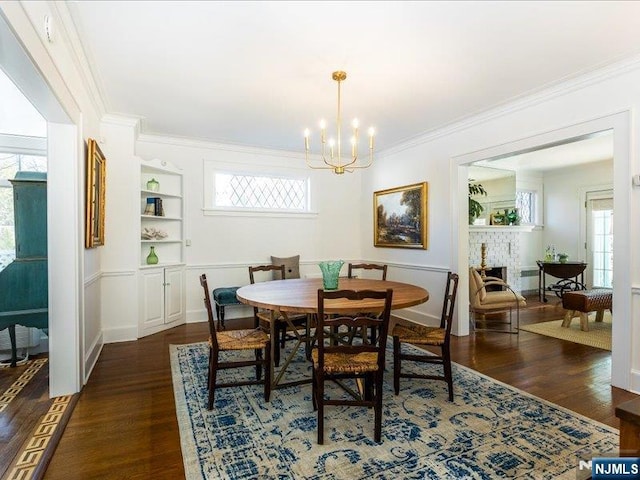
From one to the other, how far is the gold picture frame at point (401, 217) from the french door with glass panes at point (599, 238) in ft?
14.2

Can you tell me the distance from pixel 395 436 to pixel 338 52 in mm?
2620

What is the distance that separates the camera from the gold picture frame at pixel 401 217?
4699 mm

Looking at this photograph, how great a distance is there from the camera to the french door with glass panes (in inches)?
255

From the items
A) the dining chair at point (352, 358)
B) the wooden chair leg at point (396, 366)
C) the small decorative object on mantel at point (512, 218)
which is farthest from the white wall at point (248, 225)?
the dining chair at point (352, 358)

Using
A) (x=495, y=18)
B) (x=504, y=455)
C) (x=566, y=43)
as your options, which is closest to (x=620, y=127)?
(x=566, y=43)

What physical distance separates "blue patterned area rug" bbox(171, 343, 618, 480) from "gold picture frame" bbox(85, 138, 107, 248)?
5.09ft

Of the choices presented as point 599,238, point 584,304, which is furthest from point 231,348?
point 599,238

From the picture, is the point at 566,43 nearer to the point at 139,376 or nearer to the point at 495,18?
the point at 495,18

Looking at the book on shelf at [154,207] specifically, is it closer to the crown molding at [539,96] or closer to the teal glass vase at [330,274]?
the teal glass vase at [330,274]

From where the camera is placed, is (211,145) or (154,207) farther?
(211,145)

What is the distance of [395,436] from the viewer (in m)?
2.07

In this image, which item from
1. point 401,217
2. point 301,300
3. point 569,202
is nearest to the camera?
point 301,300

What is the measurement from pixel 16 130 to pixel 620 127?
5670 mm

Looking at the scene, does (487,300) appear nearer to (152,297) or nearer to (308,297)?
(308,297)
